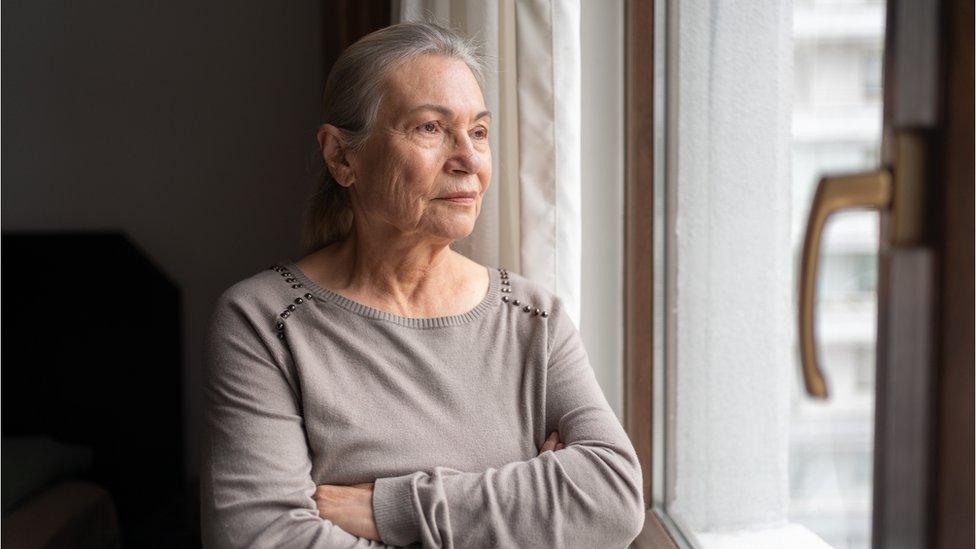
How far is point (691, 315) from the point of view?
1614mm

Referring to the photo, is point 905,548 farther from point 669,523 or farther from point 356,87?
point 669,523

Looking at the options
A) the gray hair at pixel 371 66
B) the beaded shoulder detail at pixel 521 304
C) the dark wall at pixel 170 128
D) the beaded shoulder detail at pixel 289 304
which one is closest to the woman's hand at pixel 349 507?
the beaded shoulder detail at pixel 289 304

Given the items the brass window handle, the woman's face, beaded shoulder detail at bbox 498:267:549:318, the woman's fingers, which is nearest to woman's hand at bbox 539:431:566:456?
the woman's fingers

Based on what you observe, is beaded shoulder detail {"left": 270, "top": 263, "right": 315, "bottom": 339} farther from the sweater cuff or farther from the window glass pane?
the window glass pane

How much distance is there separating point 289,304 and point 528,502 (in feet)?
1.41

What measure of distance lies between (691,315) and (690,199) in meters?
0.21

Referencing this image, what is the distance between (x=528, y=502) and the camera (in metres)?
1.12

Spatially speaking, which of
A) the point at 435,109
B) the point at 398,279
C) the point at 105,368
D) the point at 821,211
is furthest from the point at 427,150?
the point at 105,368

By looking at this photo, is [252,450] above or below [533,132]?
below

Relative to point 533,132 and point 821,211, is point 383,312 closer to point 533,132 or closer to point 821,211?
point 533,132

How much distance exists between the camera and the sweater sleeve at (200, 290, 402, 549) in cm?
109

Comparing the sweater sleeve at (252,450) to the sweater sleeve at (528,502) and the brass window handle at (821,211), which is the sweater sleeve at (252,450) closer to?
the sweater sleeve at (528,502)

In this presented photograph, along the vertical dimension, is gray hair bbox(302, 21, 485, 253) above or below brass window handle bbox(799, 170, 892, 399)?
above

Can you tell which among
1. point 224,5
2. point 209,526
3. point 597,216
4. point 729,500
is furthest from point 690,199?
point 224,5
